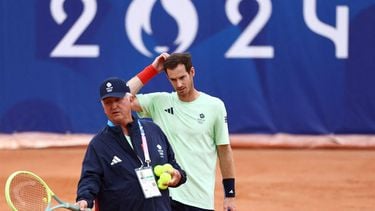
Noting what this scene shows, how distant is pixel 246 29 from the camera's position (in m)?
15.3

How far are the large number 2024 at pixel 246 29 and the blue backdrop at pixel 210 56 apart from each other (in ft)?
0.05

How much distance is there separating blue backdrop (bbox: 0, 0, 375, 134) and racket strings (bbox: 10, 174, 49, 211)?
9.49 meters

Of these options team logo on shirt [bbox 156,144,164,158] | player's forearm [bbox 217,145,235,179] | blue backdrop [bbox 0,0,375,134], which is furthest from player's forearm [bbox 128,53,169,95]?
blue backdrop [bbox 0,0,375,134]

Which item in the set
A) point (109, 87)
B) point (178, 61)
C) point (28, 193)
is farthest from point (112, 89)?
point (178, 61)

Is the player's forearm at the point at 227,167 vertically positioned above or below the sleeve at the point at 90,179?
below

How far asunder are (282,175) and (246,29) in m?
2.79

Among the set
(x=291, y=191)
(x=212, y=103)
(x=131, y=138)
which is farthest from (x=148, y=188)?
(x=291, y=191)

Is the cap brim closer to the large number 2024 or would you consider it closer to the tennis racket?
the tennis racket

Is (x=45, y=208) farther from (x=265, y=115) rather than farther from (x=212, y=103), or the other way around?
(x=265, y=115)

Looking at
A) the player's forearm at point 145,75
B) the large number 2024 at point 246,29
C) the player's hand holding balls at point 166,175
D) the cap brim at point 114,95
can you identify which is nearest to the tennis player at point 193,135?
the player's forearm at point 145,75

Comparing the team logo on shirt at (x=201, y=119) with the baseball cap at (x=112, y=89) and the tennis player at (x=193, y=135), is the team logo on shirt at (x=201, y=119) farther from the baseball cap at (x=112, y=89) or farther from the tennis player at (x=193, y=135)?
the baseball cap at (x=112, y=89)

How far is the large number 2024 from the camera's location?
15242 millimetres

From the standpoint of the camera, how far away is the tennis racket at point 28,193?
5.62 meters

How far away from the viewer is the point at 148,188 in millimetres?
5730
